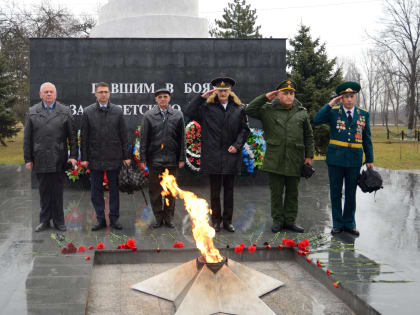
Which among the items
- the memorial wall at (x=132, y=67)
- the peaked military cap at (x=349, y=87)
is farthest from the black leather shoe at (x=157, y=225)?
the memorial wall at (x=132, y=67)

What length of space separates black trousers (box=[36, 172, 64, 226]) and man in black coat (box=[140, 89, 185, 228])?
1069mm

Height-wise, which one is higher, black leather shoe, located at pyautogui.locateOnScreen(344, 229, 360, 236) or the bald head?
the bald head

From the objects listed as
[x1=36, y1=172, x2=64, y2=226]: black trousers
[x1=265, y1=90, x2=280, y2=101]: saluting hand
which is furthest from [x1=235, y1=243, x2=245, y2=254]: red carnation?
[x1=36, y1=172, x2=64, y2=226]: black trousers

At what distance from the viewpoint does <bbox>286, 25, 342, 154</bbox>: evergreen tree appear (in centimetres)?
1522

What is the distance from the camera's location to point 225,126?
5438 mm

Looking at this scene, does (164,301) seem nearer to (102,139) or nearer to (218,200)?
(218,200)

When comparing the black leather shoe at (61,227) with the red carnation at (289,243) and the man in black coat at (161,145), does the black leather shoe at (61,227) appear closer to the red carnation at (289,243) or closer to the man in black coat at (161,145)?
the man in black coat at (161,145)

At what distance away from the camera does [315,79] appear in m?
15.6

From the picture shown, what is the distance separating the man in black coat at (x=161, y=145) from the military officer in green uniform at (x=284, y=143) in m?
0.95

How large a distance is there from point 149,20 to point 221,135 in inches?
192

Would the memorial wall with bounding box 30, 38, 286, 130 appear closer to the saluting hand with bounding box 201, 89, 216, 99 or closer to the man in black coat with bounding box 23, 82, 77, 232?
the man in black coat with bounding box 23, 82, 77, 232

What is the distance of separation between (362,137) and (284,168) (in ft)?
3.33

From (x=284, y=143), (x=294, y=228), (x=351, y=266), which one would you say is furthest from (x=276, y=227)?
(x=351, y=266)

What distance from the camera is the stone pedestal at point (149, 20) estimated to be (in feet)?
30.7
